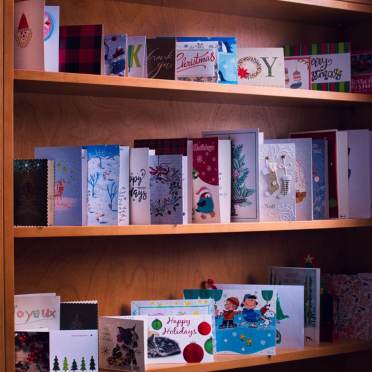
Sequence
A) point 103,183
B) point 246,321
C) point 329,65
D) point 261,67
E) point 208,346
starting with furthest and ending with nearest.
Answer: point 329,65 → point 261,67 → point 246,321 → point 208,346 → point 103,183

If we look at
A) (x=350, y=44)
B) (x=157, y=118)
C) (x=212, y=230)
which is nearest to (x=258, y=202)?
(x=212, y=230)

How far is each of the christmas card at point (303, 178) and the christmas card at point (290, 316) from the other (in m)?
0.26

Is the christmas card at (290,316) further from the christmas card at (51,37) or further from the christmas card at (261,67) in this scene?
the christmas card at (51,37)

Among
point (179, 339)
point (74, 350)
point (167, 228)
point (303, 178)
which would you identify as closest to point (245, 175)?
point (303, 178)

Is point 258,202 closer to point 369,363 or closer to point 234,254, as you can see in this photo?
point 234,254

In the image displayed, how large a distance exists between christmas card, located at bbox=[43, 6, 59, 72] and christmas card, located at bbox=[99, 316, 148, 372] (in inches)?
31.0

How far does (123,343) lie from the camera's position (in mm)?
2334

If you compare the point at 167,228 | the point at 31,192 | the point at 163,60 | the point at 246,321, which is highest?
the point at 163,60

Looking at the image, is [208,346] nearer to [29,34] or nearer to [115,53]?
[115,53]

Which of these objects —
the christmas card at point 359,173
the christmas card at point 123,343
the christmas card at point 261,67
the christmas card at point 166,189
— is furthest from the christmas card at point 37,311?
the christmas card at point 359,173

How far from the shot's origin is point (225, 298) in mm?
2578

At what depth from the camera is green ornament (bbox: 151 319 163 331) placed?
2.42 m

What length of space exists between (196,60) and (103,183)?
0.51 metres

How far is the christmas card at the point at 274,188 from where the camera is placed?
263 cm
